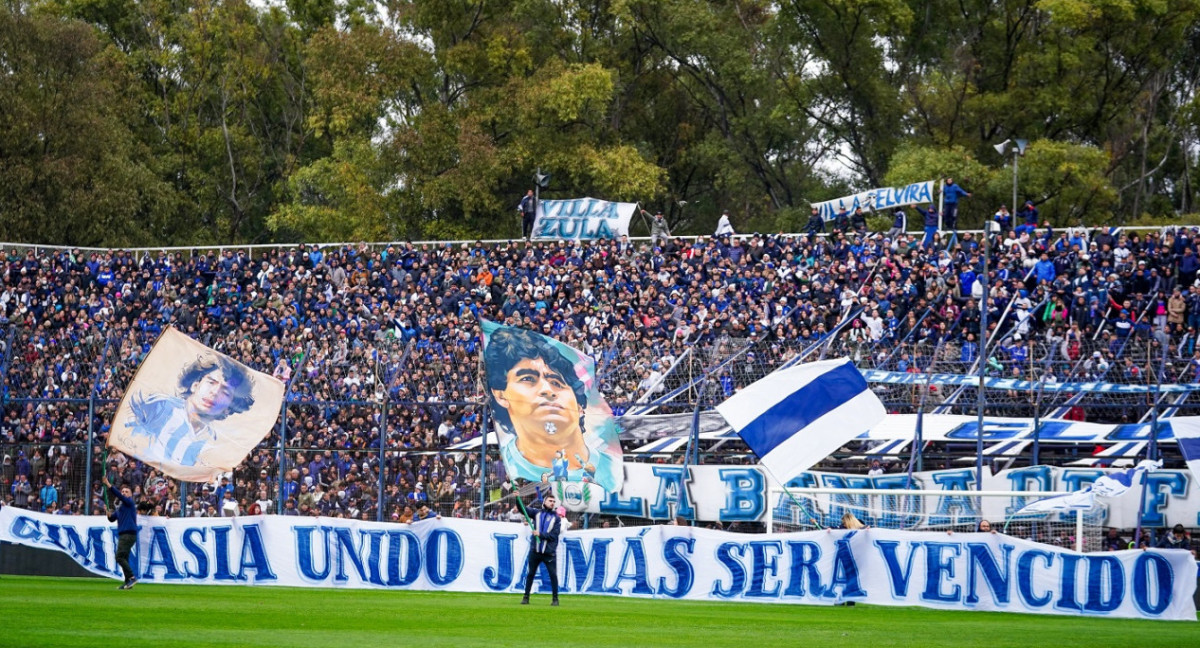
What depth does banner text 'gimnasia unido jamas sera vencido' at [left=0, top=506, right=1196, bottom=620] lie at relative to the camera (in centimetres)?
2259

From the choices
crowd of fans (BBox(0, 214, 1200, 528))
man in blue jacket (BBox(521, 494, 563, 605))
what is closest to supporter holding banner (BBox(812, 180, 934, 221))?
crowd of fans (BBox(0, 214, 1200, 528))

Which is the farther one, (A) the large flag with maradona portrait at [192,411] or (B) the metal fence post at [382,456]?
(B) the metal fence post at [382,456]

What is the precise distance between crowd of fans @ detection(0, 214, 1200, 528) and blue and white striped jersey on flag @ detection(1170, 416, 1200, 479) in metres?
2.87

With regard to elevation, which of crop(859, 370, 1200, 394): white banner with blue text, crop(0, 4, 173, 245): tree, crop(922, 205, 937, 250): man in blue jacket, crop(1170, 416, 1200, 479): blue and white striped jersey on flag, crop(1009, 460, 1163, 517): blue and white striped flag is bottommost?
crop(1009, 460, 1163, 517): blue and white striped flag

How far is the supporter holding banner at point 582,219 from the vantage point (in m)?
50.8

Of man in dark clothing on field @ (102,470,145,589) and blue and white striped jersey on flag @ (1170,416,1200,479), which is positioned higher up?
blue and white striped jersey on flag @ (1170,416,1200,479)

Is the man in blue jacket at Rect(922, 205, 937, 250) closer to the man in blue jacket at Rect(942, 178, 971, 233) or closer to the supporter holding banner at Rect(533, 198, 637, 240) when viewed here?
the man in blue jacket at Rect(942, 178, 971, 233)

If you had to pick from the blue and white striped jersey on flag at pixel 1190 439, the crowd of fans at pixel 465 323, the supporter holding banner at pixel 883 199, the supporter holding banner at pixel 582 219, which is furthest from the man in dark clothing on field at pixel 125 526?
the supporter holding banner at pixel 582 219

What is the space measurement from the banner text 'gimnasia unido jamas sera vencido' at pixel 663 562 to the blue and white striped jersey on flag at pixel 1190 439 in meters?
3.51

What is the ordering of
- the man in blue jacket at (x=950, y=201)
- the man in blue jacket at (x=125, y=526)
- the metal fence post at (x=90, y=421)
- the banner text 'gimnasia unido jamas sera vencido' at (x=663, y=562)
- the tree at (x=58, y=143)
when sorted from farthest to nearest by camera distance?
1. the tree at (x=58, y=143)
2. the man in blue jacket at (x=950, y=201)
3. the metal fence post at (x=90, y=421)
4. the man in blue jacket at (x=125, y=526)
5. the banner text 'gimnasia unido jamas sera vencido' at (x=663, y=562)

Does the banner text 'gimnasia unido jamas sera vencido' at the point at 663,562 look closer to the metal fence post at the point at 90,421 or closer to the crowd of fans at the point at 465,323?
the metal fence post at the point at 90,421

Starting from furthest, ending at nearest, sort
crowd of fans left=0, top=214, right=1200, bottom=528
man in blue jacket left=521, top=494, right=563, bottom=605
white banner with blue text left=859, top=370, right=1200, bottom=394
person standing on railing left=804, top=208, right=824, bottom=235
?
person standing on railing left=804, top=208, right=824, bottom=235 < crowd of fans left=0, top=214, right=1200, bottom=528 < white banner with blue text left=859, top=370, right=1200, bottom=394 < man in blue jacket left=521, top=494, right=563, bottom=605

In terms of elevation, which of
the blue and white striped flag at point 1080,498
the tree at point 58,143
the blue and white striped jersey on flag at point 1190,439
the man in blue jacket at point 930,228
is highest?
the tree at point 58,143

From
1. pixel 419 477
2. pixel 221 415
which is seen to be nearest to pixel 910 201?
pixel 419 477
